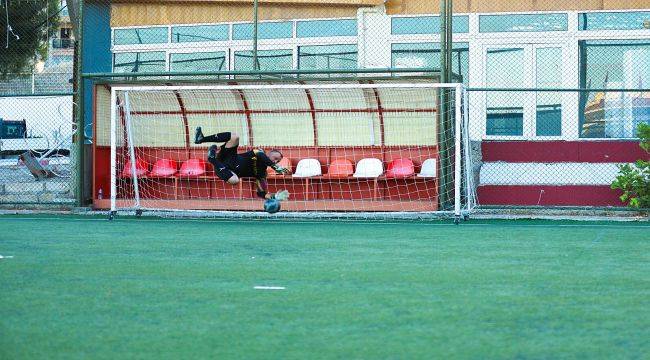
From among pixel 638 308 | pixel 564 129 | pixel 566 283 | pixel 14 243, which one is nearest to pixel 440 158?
pixel 564 129

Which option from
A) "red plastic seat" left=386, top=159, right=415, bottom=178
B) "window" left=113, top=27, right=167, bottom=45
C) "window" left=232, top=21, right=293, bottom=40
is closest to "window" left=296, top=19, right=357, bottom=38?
"window" left=232, top=21, right=293, bottom=40

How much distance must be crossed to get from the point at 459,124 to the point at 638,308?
372 inches

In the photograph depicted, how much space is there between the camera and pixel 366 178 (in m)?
19.2

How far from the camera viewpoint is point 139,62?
23000 millimetres

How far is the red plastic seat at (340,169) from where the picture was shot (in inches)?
754

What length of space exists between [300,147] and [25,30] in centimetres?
1129

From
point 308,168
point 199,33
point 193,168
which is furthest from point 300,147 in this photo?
point 199,33

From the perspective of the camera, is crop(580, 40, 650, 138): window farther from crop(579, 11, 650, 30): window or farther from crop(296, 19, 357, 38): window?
crop(296, 19, 357, 38): window

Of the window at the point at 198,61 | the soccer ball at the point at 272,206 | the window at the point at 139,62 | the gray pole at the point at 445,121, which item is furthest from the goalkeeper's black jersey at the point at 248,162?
the window at the point at 139,62

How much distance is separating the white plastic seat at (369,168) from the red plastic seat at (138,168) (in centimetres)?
375

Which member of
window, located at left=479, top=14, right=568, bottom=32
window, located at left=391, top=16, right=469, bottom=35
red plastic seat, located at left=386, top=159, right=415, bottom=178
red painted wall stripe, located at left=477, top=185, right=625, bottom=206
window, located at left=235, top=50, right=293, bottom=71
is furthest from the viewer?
window, located at left=235, top=50, right=293, bottom=71

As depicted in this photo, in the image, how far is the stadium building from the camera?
19.3 metres

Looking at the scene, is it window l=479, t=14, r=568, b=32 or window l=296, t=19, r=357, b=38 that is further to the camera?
window l=296, t=19, r=357, b=38

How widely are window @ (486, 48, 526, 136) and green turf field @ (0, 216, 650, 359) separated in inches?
276
